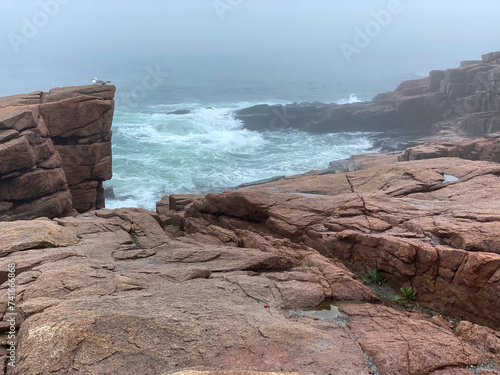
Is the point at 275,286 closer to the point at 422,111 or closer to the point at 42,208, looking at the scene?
the point at 42,208

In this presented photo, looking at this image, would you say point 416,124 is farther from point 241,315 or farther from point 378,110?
point 241,315

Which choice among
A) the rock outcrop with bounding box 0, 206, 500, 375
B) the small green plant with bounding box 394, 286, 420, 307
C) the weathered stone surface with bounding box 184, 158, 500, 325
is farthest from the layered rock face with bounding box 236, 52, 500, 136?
the rock outcrop with bounding box 0, 206, 500, 375

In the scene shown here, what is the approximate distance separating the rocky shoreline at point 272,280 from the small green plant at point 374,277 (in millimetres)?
76

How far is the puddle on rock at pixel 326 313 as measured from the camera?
665cm

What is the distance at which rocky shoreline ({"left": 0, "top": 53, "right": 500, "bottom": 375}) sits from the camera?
488cm

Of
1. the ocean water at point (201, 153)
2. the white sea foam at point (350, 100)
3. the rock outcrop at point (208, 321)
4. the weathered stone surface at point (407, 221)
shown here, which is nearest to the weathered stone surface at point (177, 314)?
the rock outcrop at point (208, 321)

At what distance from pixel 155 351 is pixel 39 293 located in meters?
2.68

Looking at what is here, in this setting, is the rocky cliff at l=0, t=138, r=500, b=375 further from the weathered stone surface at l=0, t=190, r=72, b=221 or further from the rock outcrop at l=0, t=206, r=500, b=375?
the weathered stone surface at l=0, t=190, r=72, b=221

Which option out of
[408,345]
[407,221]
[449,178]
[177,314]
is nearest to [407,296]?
[407,221]

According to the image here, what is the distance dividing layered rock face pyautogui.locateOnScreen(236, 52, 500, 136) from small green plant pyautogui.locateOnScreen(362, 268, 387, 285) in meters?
35.3

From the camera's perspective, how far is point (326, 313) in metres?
6.96

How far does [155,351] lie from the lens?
15.8 feet

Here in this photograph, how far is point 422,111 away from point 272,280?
51751mm

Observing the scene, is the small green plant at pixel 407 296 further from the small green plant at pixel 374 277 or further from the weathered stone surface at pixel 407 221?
the small green plant at pixel 374 277
